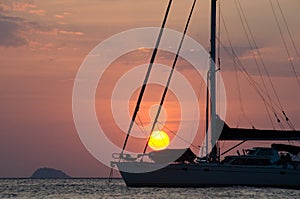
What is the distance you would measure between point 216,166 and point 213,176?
1.05 meters

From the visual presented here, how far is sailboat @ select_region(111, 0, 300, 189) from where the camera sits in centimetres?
7250

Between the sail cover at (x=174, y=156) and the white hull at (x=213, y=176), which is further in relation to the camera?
the sail cover at (x=174, y=156)

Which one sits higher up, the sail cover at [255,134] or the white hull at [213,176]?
the sail cover at [255,134]

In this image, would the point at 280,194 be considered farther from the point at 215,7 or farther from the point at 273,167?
the point at 215,7

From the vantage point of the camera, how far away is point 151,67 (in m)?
71.1

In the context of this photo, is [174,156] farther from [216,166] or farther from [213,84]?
[213,84]

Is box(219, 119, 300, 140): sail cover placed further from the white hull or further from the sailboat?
the white hull

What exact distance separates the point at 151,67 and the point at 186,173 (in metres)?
9.70

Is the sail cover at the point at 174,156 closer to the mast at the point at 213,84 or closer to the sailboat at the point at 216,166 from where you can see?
the sailboat at the point at 216,166

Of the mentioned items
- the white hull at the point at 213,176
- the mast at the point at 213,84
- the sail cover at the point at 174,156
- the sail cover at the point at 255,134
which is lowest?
the white hull at the point at 213,176

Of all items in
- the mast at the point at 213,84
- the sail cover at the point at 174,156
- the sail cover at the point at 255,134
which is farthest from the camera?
the sail cover at the point at 174,156

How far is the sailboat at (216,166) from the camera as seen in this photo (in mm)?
72500

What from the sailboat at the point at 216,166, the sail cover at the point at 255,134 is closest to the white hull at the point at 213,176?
the sailboat at the point at 216,166

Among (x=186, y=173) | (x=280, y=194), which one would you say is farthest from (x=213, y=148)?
(x=280, y=194)
